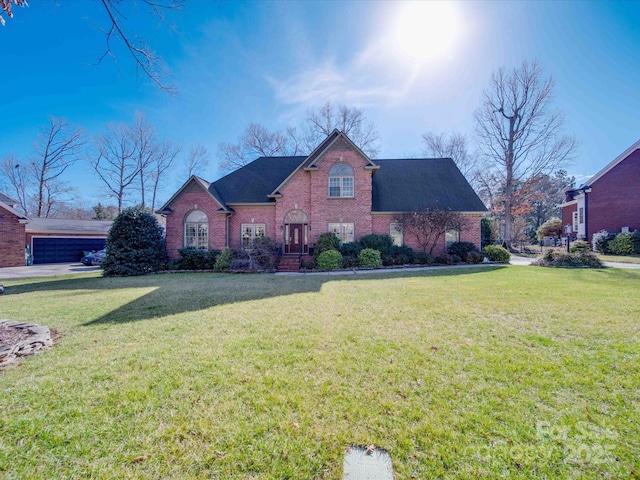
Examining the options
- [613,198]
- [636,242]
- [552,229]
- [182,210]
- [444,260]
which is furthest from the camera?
[552,229]

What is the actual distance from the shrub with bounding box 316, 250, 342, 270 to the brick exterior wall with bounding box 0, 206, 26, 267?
24516 mm

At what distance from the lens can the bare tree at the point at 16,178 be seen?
33938 mm

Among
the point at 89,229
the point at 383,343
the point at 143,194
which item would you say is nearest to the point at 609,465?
the point at 383,343

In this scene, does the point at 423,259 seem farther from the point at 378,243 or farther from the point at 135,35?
the point at 135,35

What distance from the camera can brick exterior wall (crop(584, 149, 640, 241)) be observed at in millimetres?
20516

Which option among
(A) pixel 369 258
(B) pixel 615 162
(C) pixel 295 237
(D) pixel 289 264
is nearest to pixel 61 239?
(C) pixel 295 237

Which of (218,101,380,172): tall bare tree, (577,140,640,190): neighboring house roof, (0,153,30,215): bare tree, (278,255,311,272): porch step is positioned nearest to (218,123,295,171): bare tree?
(218,101,380,172): tall bare tree

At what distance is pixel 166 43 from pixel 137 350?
6.33m

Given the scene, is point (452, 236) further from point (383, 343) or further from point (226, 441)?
point (226, 441)

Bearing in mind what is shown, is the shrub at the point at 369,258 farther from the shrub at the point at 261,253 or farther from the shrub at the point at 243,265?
the shrub at the point at 243,265

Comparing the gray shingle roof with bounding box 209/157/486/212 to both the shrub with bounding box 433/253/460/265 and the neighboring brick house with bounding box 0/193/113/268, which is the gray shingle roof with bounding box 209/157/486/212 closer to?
the shrub with bounding box 433/253/460/265

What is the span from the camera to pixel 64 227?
977 inches

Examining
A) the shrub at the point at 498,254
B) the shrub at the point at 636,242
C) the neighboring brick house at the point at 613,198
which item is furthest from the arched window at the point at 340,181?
the neighboring brick house at the point at 613,198

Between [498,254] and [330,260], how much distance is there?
1056 cm
